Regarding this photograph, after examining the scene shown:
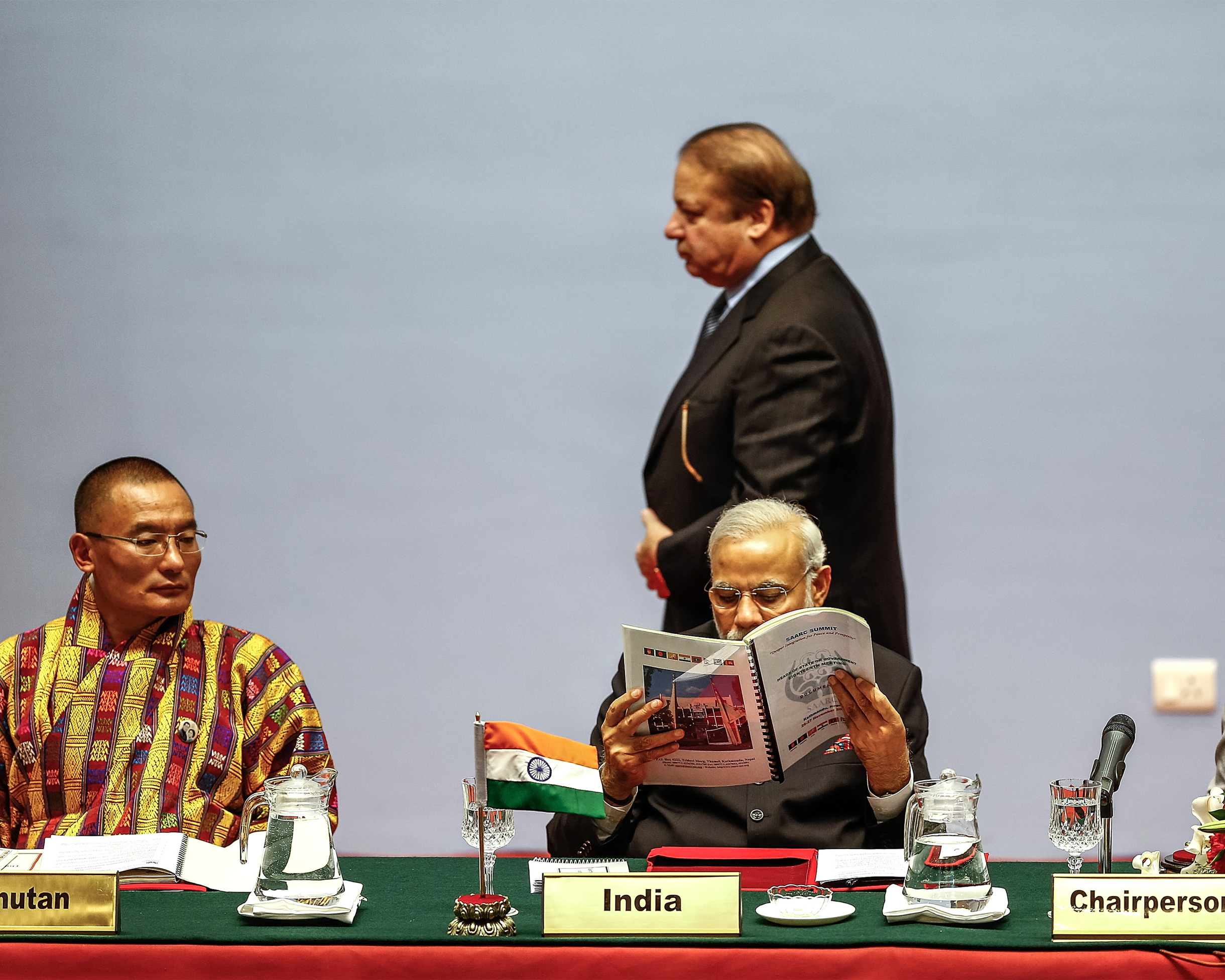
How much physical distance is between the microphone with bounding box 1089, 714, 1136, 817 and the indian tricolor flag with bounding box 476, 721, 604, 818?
639 millimetres

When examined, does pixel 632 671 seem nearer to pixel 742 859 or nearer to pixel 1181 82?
pixel 742 859

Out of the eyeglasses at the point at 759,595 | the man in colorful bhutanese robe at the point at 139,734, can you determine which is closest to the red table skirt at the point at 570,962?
the man in colorful bhutanese robe at the point at 139,734

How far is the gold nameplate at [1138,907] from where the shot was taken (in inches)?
64.9

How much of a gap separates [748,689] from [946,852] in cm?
38

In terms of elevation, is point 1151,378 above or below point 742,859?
above

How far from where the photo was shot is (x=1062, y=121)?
336 centimetres

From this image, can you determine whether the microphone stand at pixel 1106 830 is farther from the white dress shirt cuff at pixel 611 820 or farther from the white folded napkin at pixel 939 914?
the white dress shirt cuff at pixel 611 820

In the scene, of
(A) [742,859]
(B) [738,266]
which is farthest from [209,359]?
(A) [742,859]

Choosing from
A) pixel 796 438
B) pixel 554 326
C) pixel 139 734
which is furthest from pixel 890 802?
pixel 554 326

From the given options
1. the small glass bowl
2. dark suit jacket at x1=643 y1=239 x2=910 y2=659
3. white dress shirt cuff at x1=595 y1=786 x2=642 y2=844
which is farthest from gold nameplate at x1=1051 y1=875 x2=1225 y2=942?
dark suit jacket at x1=643 y1=239 x2=910 y2=659

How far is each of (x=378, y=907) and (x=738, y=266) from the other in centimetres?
190

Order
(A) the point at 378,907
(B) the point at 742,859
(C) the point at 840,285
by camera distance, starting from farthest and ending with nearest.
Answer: (C) the point at 840,285
(B) the point at 742,859
(A) the point at 378,907

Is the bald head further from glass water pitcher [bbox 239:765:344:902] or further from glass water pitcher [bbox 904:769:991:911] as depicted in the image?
glass water pitcher [bbox 904:769:991:911]

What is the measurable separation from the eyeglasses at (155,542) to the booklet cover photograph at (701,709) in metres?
0.97
